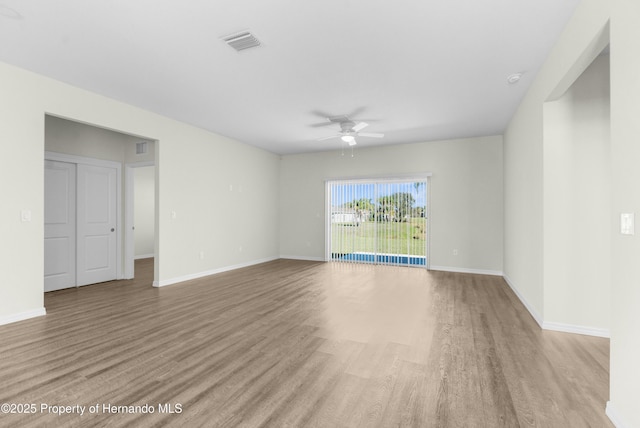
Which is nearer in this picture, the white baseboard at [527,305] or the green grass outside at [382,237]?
the white baseboard at [527,305]

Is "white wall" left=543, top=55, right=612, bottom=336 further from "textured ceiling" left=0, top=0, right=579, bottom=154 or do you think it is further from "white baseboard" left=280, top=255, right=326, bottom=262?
"white baseboard" left=280, top=255, right=326, bottom=262

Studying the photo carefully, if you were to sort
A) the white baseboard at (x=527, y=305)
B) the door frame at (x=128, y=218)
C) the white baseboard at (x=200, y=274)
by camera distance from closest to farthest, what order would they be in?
the white baseboard at (x=527, y=305) < the white baseboard at (x=200, y=274) < the door frame at (x=128, y=218)

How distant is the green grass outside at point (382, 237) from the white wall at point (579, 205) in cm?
370

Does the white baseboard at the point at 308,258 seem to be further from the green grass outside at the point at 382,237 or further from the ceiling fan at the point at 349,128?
the ceiling fan at the point at 349,128

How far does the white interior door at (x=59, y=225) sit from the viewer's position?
15.2 ft

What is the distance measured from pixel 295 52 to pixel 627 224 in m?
2.91

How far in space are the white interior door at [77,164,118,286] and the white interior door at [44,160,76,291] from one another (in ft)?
0.31

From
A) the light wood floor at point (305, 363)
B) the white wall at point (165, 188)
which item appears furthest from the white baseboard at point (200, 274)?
the light wood floor at point (305, 363)

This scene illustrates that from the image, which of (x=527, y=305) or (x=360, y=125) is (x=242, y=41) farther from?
(x=527, y=305)

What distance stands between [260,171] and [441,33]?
5.52 meters

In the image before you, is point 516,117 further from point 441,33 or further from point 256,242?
point 256,242

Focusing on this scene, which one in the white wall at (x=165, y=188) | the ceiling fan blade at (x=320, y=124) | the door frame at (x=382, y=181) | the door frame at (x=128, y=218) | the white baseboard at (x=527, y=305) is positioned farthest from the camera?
the door frame at (x=382, y=181)

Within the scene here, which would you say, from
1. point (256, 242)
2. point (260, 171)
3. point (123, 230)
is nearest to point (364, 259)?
point (256, 242)

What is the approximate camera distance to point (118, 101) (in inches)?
Result: 171
